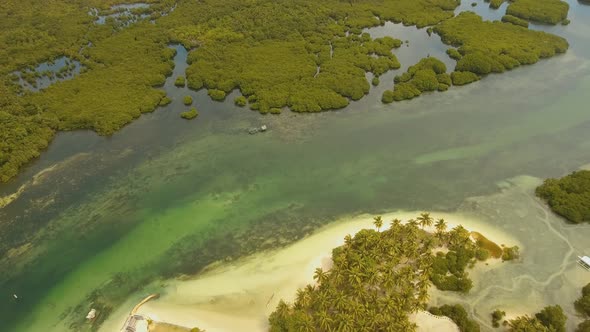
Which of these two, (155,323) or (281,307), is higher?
(281,307)

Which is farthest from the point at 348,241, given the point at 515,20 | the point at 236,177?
the point at 515,20

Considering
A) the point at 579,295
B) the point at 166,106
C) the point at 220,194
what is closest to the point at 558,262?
the point at 579,295

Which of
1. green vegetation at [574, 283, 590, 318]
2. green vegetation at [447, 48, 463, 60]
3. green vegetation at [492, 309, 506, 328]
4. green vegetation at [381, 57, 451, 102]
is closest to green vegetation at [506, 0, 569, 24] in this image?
green vegetation at [447, 48, 463, 60]

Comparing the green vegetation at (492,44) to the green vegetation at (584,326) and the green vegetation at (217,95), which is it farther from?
the green vegetation at (584,326)

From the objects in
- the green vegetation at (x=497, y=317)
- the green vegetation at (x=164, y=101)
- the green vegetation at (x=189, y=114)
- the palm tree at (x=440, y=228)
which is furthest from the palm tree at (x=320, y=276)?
the green vegetation at (x=164, y=101)

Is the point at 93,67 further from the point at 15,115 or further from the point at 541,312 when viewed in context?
the point at 541,312

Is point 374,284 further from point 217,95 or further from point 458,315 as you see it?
point 217,95
